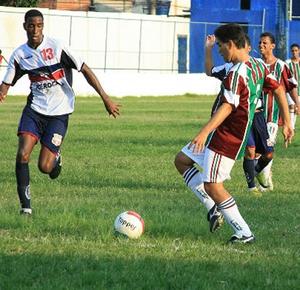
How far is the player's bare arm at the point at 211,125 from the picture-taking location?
8.59 m

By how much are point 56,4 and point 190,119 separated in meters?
31.1

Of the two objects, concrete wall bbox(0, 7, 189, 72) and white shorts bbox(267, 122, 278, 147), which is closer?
white shorts bbox(267, 122, 278, 147)

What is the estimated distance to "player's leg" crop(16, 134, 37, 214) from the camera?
10.6 m

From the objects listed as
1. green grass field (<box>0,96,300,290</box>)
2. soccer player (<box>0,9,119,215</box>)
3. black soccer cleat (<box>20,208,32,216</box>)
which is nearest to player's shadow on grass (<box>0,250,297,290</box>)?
green grass field (<box>0,96,300,290</box>)

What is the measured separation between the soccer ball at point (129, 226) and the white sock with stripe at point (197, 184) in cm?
74

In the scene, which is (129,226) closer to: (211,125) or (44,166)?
(211,125)

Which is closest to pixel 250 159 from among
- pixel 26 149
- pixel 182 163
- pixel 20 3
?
pixel 26 149

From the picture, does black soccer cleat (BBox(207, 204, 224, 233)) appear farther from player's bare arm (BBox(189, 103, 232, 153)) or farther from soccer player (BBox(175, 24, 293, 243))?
player's bare arm (BBox(189, 103, 232, 153))

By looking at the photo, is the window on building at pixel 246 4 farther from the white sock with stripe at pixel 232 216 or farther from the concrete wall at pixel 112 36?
the white sock with stripe at pixel 232 216

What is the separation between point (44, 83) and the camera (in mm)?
11305

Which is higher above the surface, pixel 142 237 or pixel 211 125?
pixel 211 125

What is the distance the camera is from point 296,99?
44.6 feet

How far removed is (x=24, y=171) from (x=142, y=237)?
1983 millimetres

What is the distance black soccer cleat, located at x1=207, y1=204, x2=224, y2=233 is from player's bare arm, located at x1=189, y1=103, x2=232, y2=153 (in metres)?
0.93
